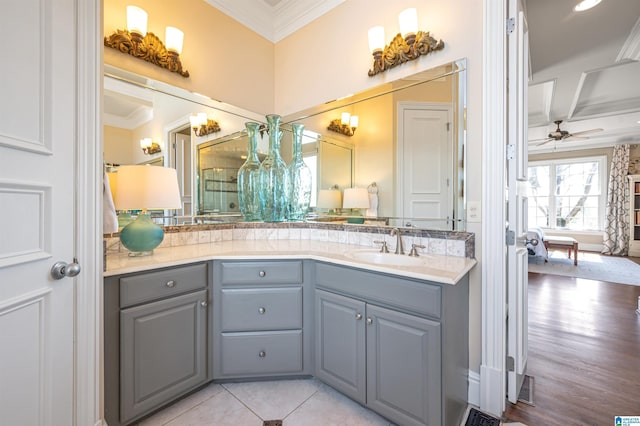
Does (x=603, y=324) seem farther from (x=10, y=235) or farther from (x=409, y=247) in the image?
(x=10, y=235)

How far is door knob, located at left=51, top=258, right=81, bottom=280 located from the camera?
3.16 ft

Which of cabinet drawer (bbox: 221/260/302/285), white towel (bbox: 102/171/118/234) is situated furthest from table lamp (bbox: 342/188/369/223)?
white towel (bbox: 102/171/118/234)

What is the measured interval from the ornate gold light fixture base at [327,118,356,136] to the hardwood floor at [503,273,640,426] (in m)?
2.06

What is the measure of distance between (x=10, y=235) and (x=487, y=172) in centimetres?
202

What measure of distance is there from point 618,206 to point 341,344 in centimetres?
812

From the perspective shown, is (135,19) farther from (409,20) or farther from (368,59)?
(409,20)

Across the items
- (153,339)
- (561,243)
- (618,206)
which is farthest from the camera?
(618,206)

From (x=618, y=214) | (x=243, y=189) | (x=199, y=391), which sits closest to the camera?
(x=199, y=391)

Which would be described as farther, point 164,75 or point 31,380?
point 164,75

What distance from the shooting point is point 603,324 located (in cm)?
271

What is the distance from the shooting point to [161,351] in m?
1.48

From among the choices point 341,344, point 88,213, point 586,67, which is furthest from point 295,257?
point 586,67

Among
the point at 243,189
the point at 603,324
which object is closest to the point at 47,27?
the point at 243,189

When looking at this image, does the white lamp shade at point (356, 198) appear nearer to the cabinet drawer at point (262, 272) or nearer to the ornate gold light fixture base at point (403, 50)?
the cabinet drawer at point (262, 272)
